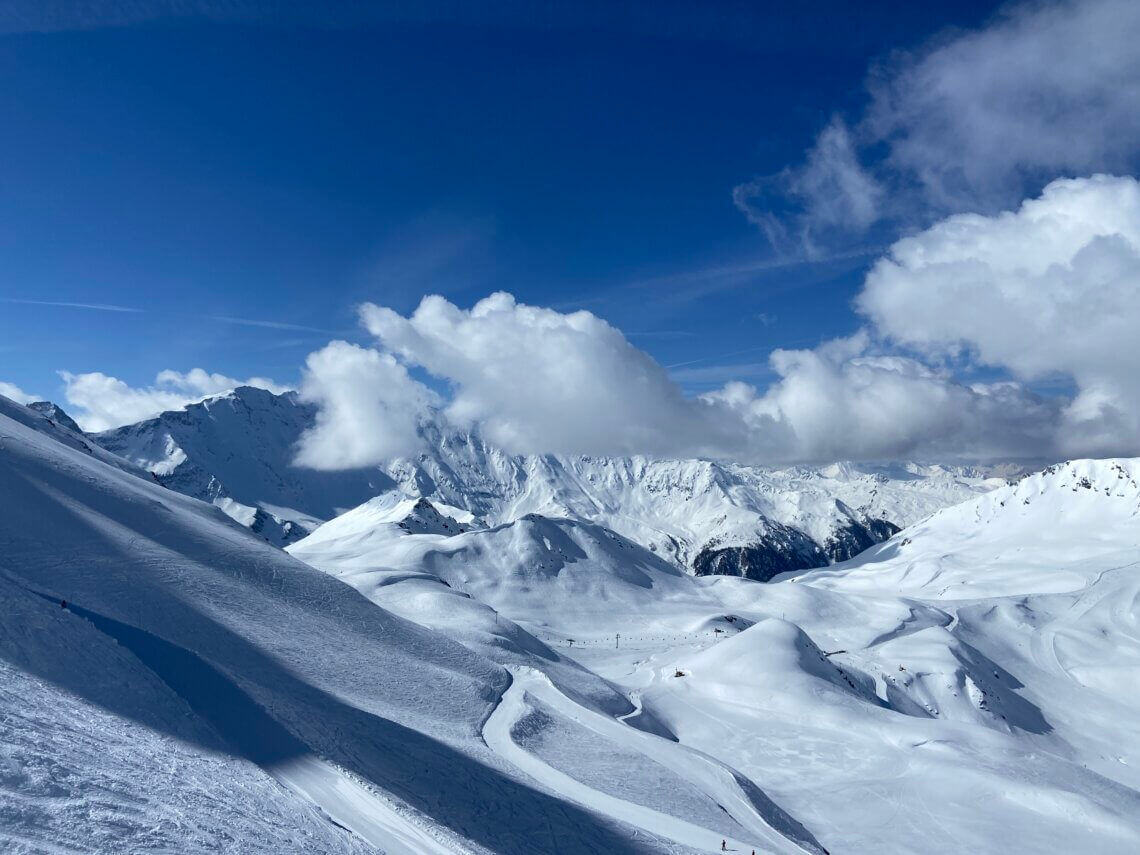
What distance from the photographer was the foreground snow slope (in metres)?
19.9

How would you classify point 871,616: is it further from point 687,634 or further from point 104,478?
point 104,478

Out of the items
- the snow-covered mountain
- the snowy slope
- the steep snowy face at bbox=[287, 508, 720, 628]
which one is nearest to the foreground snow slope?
the snow-covered mountain

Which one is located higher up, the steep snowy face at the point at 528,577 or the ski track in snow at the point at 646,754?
the steep snowy face at the point at 528,577

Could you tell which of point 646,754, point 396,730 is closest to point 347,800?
point 396,730

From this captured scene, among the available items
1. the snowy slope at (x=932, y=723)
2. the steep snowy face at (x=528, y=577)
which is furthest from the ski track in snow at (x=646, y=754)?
the steep snowy face at (x=528, y=577)

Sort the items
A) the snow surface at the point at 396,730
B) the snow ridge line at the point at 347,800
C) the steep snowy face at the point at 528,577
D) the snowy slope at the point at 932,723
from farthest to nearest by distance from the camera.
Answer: the steep snowy face at the point at 528,577, the snowy slope at the point at 932,723, the snow ridge line at the point at 347,800, the snow surface at the point at 396,730

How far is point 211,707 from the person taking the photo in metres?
31.1

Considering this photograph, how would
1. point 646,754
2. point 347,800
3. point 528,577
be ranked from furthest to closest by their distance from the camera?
point 528,577 → point 646,754 → point 347,800

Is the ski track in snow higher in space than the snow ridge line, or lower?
higher

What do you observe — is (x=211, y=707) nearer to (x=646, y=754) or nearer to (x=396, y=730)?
(x=396, y=730)

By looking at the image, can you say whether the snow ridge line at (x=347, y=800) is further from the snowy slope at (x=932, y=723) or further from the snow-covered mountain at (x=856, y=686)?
the snowy slope at (x=932, y=723)

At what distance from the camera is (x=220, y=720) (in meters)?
30.1

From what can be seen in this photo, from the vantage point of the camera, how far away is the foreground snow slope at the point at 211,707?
65.4 feet

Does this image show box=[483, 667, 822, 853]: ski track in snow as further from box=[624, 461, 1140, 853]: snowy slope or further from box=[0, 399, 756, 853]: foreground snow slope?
box=[624, 461, 1140, 853]: snowy slope
